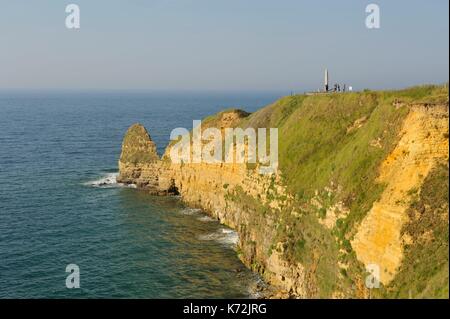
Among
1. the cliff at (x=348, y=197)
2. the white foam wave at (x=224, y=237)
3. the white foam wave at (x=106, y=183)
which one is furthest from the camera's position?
the white foam wave at (x=106, y=183)

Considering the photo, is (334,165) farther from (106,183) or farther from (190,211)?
(106,183)

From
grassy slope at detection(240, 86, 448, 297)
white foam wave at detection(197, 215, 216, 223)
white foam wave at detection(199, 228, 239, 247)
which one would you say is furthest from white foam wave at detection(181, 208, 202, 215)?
grassy slope at detection(240, 86, 448, 297)

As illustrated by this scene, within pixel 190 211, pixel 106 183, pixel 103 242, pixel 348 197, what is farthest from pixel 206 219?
pixel 348 197

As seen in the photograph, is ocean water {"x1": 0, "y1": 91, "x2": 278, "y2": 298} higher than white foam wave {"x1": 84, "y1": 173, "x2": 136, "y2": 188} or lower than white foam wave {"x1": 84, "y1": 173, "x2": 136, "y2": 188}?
lower

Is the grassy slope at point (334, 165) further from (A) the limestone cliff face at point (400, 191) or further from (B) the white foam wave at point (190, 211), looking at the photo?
(B) the white foam wave at point (190, 211)

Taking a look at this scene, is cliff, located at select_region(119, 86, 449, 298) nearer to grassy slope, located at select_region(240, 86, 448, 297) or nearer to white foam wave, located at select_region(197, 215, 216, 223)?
grassy slope, located at select_region(240, 86, 448, 297)

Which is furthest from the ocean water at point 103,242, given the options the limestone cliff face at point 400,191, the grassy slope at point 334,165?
the limestone cliff face at point 400,191
